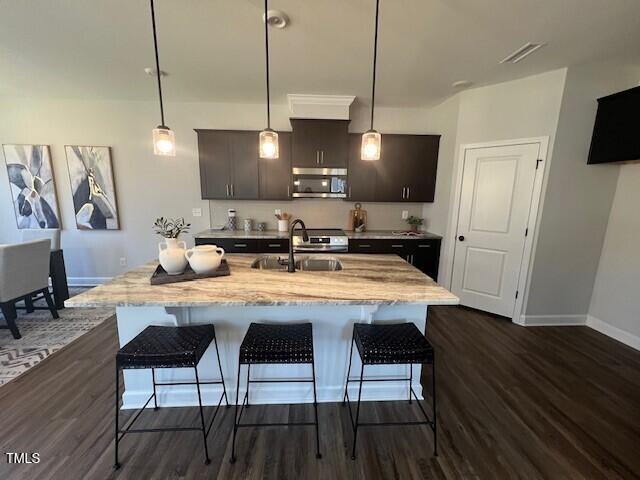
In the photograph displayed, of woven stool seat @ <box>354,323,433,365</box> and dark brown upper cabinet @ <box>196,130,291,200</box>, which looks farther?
dark brown upper cabinet @ <box>196,130,291,200</box>

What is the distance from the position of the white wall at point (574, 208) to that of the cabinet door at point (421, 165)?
1334 mm

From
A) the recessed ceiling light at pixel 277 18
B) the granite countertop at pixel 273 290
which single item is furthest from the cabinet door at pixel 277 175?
the granite countertop at pixel 273 290

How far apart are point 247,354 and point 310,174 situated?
2.80m

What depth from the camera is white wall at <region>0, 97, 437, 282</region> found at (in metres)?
3.67

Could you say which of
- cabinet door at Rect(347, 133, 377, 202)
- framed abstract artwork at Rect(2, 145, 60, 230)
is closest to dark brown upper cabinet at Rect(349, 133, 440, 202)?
cabinet door at Rect(347, 133, 377, 202)

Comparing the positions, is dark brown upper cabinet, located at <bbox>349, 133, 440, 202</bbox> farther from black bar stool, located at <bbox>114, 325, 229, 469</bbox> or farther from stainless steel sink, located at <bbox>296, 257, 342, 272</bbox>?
black bar stool, located at <bbox>114, 325, 229, 469</bbox>

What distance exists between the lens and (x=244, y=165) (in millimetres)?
3643

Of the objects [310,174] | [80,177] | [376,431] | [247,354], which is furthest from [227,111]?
[376,431]

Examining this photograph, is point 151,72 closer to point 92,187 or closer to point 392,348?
point 92,187

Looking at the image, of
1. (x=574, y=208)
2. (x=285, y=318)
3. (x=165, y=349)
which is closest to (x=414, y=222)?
(x=574, y=208)

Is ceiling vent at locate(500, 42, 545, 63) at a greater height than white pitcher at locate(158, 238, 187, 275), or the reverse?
→ ceiling vent at locate(500, 42, 545, 63)

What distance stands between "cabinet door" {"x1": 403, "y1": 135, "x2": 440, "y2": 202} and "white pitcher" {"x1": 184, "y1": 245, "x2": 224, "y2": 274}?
9.91 ft

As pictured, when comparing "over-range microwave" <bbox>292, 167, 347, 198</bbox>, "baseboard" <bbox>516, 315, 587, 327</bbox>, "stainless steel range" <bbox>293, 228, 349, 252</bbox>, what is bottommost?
"baseboard" <bbox>516, 315, 587, 327</bbox>

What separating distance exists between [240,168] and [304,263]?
2100 mm
